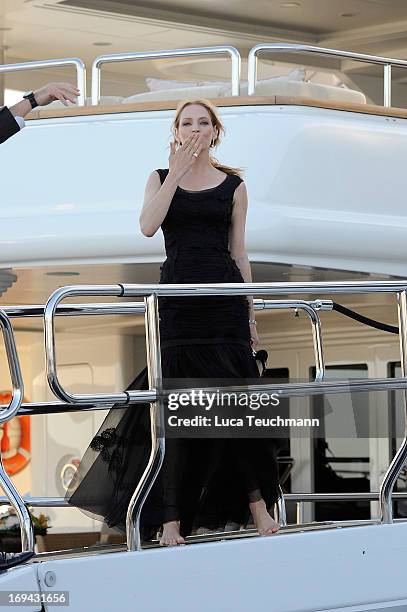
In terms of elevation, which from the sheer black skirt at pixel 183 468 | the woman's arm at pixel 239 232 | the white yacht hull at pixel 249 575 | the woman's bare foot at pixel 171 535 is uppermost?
the woman's arm at pixel 239 232

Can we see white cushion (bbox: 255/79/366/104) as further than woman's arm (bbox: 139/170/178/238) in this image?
Yes

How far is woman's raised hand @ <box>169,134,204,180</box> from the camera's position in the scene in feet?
11.3

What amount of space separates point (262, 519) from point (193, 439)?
0.29 metres

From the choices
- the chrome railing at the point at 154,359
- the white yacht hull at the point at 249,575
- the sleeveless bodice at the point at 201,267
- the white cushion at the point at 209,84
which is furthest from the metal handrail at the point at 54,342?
the white cushion at the point at 209,84

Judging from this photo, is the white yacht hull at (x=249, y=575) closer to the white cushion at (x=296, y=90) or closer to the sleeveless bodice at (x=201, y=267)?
the sleeveless bodice at (x=201, y=267)

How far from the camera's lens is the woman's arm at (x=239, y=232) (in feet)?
11.6

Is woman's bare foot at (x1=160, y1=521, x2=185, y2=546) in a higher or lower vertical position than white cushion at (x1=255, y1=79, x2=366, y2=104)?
lower

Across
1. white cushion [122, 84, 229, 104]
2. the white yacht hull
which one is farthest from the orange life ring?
the white yacht hull

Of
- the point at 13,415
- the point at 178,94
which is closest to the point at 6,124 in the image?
the point at 13,415

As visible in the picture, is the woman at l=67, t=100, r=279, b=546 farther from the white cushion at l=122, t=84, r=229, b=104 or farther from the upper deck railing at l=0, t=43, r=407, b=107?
the white cushion at l=122, t=84, r=229, b=104

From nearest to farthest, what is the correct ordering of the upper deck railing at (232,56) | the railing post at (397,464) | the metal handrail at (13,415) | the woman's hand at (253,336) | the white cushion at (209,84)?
the metal handrail at (13,415) < the railing post at (397,464) < the woman's hand at (253,336) < the upper deck railing at (232,56) < the white cushion at (209,84)

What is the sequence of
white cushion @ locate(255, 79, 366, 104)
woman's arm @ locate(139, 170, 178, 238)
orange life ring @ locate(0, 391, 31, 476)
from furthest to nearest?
orange life ring @ locate(0, 391, 31, 476) < white cushion @ locate(255, 79, 366, 104) < woman's arm @ locate(139, 170, 178, 238)

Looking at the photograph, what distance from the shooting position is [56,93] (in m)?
3.71

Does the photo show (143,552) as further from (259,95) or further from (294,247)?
(259,95)
